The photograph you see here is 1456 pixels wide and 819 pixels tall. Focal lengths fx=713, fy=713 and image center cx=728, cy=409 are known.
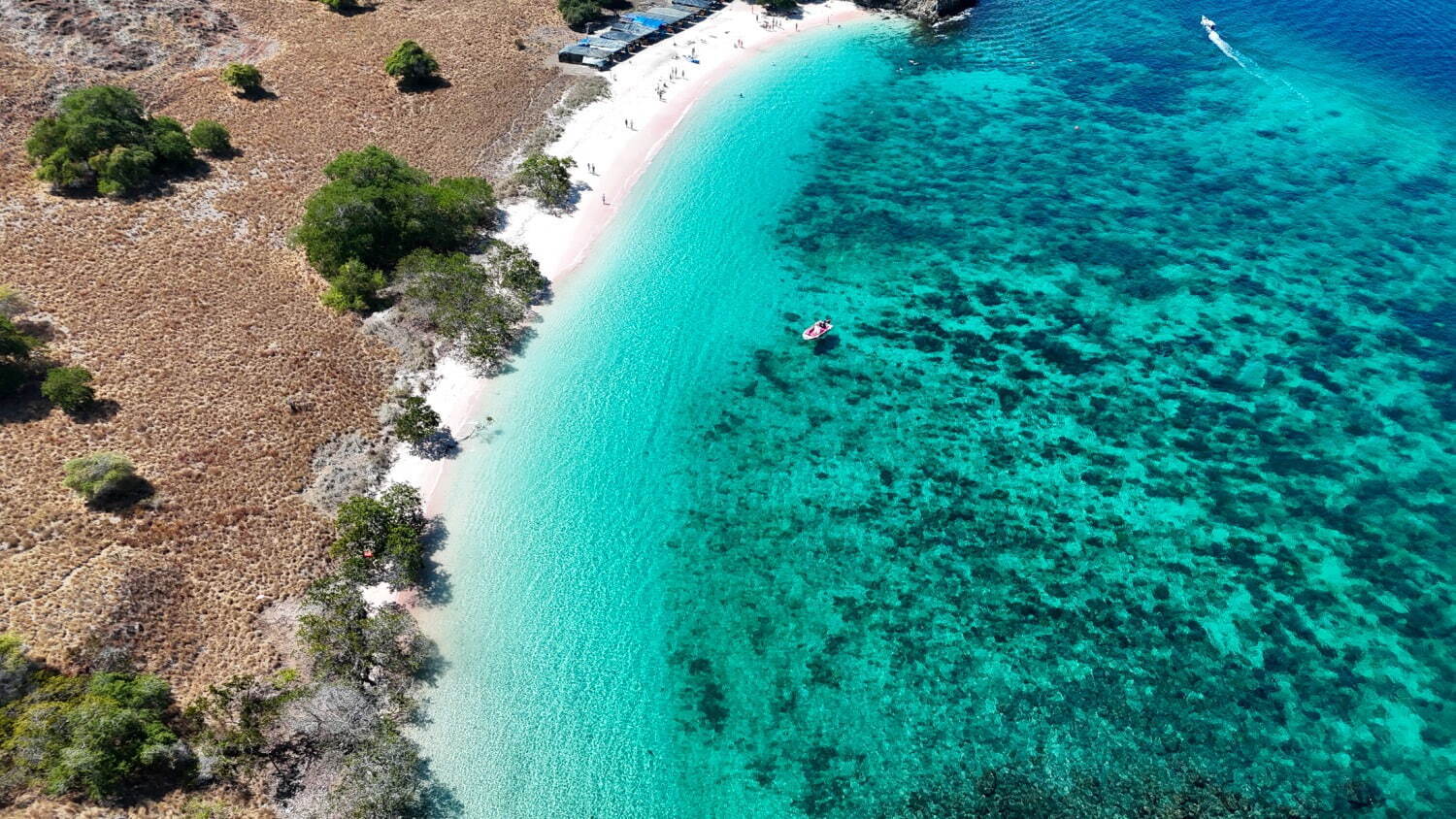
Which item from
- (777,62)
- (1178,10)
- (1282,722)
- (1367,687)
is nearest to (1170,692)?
(1282,722)

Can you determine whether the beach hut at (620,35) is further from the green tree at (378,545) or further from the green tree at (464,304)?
the green tree at (378,545)

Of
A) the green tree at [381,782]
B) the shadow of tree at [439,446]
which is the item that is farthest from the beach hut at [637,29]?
the green tree at [381,782]

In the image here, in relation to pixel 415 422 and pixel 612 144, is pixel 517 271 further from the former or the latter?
pixel 612 144

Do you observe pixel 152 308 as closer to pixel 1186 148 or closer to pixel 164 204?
pixel 164 204

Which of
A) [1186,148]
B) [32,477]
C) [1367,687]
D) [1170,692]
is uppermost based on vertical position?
[32,477]

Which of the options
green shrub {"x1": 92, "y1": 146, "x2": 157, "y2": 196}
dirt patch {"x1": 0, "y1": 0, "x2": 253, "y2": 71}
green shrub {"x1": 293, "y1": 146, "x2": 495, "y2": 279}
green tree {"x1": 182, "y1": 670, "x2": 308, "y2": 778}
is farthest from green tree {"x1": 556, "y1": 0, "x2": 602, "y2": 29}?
green tree {"x1": 182, "y1": 670, "x2": 308, "y2": 778}

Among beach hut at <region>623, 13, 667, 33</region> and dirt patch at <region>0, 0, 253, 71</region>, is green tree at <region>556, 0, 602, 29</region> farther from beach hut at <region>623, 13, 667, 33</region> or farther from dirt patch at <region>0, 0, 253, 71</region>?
dirt patch at <region>0, 0, 253, 71</region>
